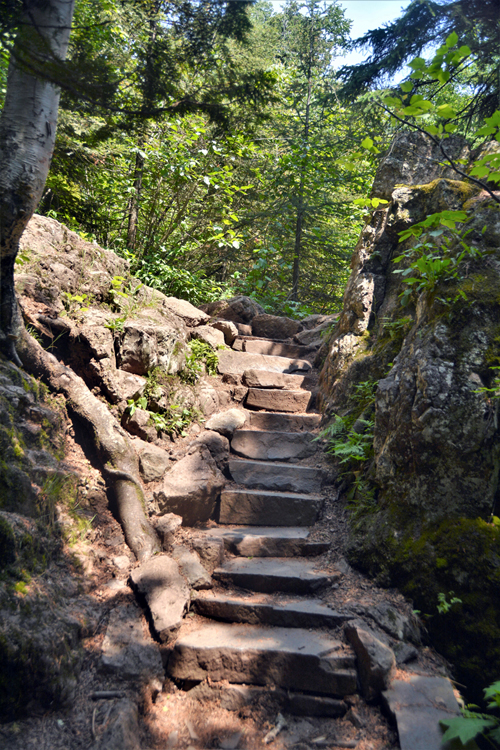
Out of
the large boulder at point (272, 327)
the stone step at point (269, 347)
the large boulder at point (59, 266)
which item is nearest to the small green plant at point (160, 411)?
the large boulder at point (59, 266)

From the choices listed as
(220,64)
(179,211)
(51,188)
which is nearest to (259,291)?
(179,211)

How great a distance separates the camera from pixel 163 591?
10.9 feet

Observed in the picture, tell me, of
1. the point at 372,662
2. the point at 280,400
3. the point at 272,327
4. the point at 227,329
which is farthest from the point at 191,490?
the point at 272,327

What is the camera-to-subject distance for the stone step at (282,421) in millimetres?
5855

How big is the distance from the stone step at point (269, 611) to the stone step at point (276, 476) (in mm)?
1438

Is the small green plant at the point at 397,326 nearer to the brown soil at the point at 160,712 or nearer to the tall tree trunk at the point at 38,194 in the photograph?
the brown soil at the point at 160,712

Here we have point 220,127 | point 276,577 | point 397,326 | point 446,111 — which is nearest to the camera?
point 446,111

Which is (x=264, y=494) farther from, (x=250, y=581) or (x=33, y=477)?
(x=33, y=477)

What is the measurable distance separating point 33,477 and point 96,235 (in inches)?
259

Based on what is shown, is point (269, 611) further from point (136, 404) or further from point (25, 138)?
point (25, 138)

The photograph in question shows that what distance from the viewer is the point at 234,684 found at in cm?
298

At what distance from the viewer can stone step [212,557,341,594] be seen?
3.58 metres

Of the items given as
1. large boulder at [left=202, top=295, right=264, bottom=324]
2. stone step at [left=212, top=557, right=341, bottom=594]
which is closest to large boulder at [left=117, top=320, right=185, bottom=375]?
stone step at [left=212, top=557, right=341, bottom=594]

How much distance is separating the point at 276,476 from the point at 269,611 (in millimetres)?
1725
